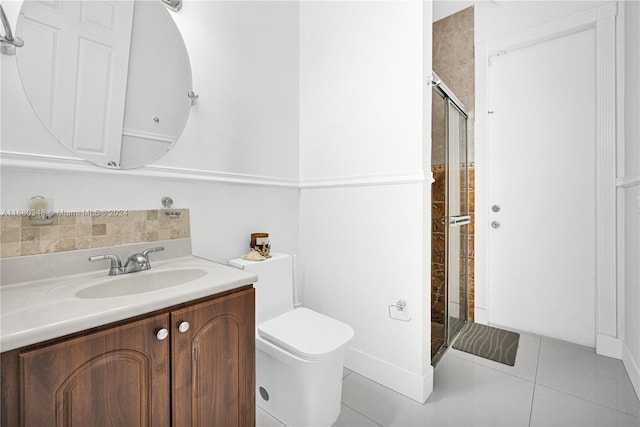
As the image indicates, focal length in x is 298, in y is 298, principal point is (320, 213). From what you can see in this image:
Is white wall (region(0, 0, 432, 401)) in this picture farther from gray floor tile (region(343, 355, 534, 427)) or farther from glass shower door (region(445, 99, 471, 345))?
glass shower door (region(445, 99, 471, 345))

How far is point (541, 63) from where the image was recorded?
2.29 metres

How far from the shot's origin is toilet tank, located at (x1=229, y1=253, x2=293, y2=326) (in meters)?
1.57

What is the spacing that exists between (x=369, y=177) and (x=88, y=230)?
1.37m

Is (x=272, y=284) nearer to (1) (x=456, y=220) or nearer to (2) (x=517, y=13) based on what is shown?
(1) (x=456, y=220)

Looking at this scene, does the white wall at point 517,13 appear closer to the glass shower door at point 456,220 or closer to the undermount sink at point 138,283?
the glass shower door at point 456,220

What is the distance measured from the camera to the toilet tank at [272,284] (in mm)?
1567

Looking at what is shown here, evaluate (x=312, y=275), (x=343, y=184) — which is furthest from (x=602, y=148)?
(x=312, y=275)

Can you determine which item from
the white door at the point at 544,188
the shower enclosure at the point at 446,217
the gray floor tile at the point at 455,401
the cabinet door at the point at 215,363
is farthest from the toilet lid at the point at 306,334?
the white door at the point at 544,188

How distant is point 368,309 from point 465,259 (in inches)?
47.3

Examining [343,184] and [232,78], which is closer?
[232,78]

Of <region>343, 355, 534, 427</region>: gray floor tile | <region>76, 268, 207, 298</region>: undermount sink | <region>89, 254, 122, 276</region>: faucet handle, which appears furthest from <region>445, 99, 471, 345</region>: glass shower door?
<region>89, 254, 122, 276</region>: faucet handle

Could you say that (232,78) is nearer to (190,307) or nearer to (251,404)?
(190,307)

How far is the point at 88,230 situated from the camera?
1.20 m

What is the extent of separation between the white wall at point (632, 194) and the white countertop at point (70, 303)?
7.02 feet
